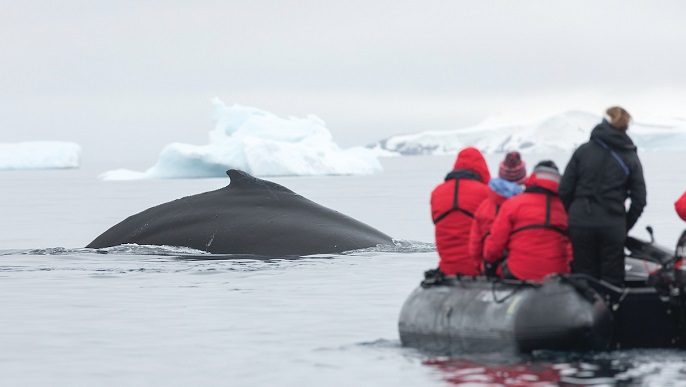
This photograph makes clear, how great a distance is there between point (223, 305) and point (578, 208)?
5.18 meters

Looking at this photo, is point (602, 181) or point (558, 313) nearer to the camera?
point (558, 313)

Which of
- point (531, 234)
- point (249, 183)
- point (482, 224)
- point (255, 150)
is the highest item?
point (255, 150)

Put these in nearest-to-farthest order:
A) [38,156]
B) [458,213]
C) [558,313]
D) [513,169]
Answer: [558,313] → [513,169] → [458,213] → [38,156]

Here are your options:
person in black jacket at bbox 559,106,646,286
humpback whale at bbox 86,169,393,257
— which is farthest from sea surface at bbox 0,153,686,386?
person in black jacket at bbox 559,106,646,286

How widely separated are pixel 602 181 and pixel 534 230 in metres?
0.68

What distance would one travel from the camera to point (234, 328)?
40.3ft

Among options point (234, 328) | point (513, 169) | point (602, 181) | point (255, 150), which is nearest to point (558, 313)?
point (602, 181)

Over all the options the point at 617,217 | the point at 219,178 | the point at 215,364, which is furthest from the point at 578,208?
the point at 219,178

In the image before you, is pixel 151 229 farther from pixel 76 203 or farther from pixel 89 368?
pixel 76 203

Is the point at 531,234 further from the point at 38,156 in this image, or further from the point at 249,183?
the point at 38,156

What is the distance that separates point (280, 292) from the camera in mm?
15125

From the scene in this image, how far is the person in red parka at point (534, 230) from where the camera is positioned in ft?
33.7

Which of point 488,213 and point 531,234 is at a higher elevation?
point 488,213

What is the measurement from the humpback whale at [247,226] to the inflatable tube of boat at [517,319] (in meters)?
9.15
